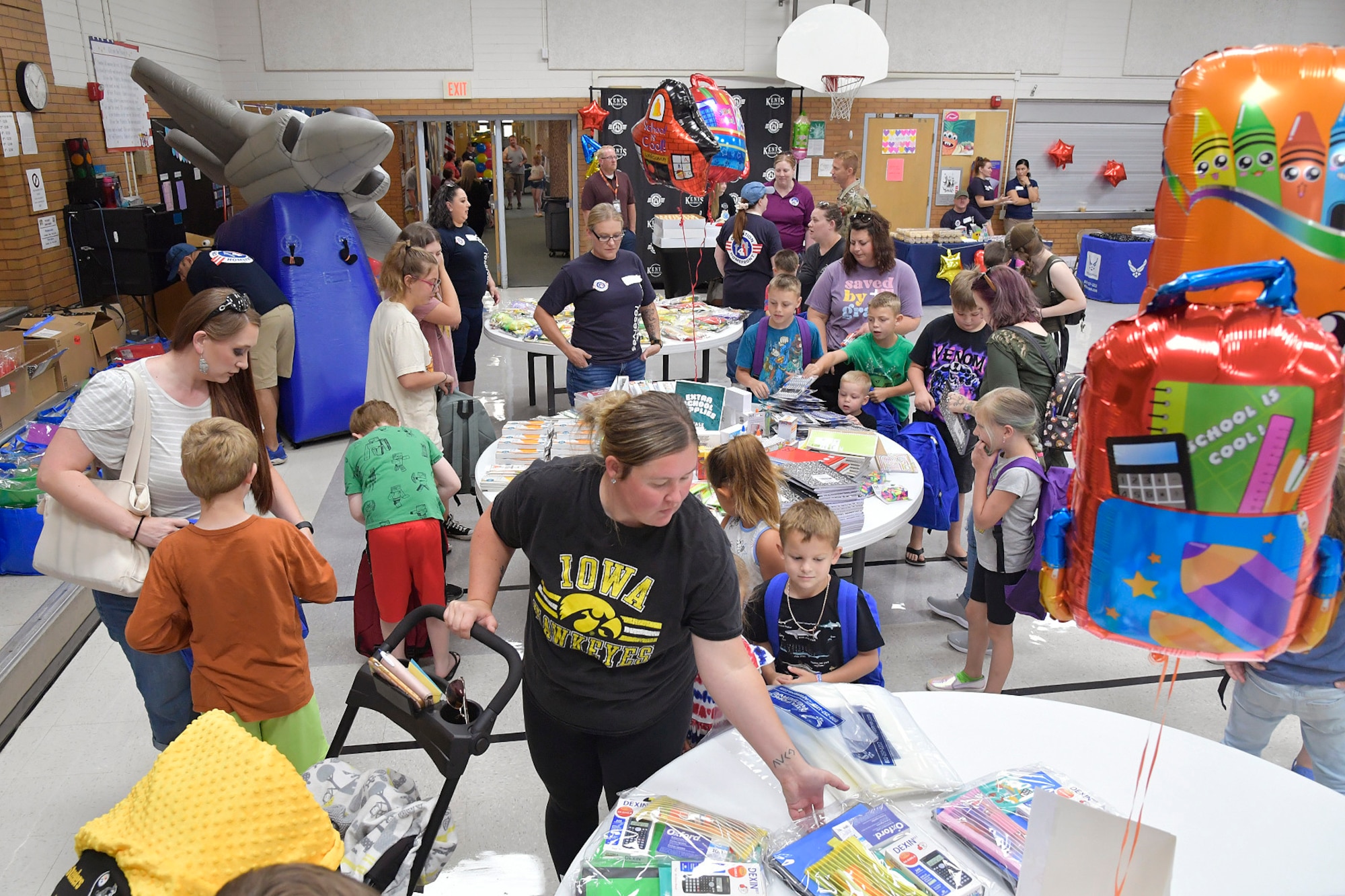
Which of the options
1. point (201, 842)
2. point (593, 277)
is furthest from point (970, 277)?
point (201, 842)

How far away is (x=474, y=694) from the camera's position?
139 inches

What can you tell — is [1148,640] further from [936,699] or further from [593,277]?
[593,277]

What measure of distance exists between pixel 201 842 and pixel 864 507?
106 inches

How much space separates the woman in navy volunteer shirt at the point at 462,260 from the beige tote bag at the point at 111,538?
3775 mm

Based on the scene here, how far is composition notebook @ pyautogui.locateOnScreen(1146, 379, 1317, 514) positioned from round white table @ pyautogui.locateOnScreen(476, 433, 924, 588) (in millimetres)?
2036

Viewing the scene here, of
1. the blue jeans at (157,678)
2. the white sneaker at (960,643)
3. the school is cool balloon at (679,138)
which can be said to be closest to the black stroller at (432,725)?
the blue jeans at (157,678)

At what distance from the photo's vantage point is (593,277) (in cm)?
478

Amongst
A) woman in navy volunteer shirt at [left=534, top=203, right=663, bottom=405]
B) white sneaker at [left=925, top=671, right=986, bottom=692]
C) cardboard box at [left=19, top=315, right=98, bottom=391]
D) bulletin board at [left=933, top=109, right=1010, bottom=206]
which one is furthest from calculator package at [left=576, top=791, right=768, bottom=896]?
bulletin board at [left=933, top=109, right=1010, bottom=206]

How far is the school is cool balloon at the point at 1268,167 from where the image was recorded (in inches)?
46.3

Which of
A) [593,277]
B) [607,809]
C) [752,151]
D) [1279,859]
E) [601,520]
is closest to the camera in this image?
[1279,859]

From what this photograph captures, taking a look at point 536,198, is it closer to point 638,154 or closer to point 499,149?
point 499,149

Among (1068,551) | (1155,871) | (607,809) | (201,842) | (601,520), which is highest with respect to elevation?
(1068,551)

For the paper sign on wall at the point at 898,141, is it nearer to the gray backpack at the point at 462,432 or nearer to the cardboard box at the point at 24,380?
the gray backpack at the point at 462,432

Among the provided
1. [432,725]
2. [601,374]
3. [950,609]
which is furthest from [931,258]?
[432,725]
